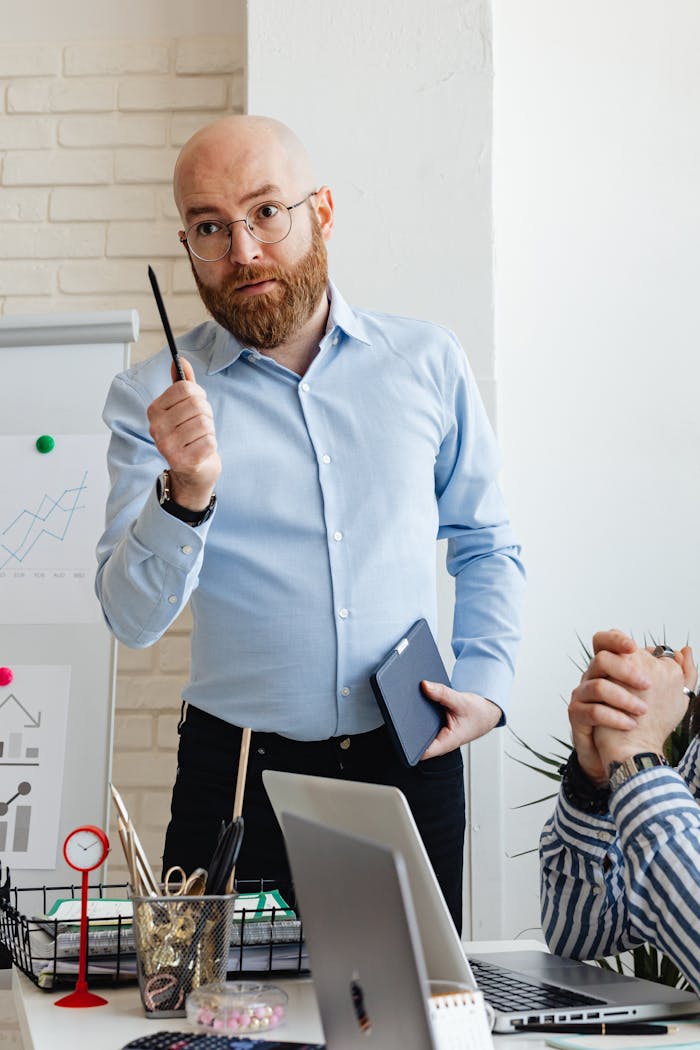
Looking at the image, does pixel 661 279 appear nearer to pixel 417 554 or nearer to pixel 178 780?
pixel 417 554

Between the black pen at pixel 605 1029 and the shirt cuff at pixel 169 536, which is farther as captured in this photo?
the shirt cuff at pixel 169 536

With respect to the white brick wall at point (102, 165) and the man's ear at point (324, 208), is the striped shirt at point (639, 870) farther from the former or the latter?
the white brick wall at point (102, 165)

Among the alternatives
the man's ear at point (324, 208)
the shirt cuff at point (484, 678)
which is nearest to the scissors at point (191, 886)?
the shirt cuff at point (484, 678)

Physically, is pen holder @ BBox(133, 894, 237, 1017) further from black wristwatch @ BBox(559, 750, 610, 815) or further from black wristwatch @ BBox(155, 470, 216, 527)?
black wristwatch @ BBox(155, 470, 216, 527)

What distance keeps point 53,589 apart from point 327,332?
851 millimetres

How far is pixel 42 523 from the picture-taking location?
2295 mm

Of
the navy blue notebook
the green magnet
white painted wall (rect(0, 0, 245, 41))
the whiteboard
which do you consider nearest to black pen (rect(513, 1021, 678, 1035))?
the navy blue notebook

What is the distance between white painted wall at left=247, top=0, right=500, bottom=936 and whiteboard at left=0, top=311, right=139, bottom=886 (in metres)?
0.52

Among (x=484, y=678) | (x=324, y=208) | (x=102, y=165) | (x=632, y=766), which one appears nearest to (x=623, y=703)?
(x=632, y=766)

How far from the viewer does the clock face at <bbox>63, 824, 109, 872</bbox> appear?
104 cm

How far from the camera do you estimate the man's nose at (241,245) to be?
1.61 m

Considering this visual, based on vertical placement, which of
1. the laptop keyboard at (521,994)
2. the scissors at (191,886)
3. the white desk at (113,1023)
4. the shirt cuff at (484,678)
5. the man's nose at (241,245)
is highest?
the man's nose at (241,245)

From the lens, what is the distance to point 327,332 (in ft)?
5.77

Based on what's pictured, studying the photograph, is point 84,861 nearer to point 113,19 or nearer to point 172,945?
point 172,945
